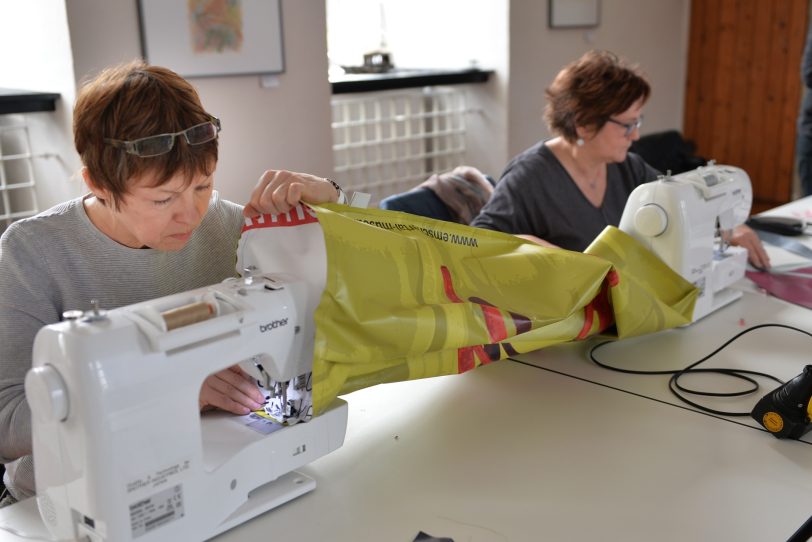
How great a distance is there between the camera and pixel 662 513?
3.61 ft

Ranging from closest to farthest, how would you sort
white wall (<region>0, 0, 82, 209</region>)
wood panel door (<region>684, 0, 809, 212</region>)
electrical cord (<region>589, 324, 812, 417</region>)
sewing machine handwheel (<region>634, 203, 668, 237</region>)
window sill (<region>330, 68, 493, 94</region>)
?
electrical cord (<region>589, 324, 812, 417</region>) < sewing machine handwheel (<region>634, 203, 668, 237</region>) < white wall (<region>0, 0, 82, 209</region>) < window sill (<region>330, 68, 493, 94</region>) < wood panel door (<region>684, 0, 809, 212</region>)

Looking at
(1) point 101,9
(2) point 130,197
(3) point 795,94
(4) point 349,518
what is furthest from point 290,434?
(3) point 795,94

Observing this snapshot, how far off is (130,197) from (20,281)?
203 mm

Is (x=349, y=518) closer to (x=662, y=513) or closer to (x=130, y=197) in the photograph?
(x=662, y=513)

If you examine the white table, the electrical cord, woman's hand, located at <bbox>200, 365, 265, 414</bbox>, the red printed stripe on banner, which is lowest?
the white table

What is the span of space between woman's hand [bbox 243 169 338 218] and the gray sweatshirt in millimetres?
214

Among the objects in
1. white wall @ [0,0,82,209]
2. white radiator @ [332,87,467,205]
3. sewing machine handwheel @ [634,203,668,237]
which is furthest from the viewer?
white radiator @ [332,87,467,205]

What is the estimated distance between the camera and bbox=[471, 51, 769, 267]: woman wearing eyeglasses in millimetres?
2316

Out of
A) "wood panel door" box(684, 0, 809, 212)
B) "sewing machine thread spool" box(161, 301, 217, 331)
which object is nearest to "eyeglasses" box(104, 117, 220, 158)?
"sewing machine thread spool" box(161, 301, 217, 331)

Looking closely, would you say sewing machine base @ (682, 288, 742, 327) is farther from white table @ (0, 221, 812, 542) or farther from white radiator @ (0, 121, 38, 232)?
white radiator @ (0, 121, 38, 232)

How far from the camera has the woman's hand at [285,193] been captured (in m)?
1.28

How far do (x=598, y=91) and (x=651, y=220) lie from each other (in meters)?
0.69

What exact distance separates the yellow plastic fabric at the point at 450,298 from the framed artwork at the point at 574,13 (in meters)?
3.24

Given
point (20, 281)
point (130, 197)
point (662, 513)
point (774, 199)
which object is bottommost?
point (774, 199)
